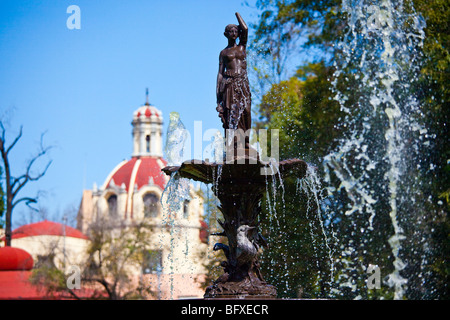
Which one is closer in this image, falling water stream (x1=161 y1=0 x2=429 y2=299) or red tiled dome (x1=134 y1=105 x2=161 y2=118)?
falling water stream (x1=161 y1=0 x2=429 y2=299)

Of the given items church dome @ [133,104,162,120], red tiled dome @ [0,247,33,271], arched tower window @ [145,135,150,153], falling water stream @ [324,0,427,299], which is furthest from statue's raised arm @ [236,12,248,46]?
church dome @ [133,104,162,120]

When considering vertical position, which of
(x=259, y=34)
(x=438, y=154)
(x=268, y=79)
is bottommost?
(x=438, y=154)

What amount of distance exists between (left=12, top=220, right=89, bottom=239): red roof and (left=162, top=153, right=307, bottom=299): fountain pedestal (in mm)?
33971

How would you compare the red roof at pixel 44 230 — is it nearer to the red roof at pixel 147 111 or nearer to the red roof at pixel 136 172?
the red roof at pixel 136 172

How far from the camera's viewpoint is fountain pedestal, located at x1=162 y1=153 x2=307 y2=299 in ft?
29.9

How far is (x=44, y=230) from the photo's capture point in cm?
4372

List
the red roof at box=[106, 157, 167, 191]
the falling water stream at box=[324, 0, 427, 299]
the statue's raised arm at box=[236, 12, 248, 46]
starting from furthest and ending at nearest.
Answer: the red roof at box=[106, 157, 167, 191], the falling water stream at box=[324, 0, 427, 299], the statue's raised arm at box=[236, 12, 248, 46]

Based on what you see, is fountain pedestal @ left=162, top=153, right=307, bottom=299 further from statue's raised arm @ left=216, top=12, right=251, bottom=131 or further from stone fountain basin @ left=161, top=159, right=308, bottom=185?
statue's raised arm @ left=216, top=12, right=251, bottom=131

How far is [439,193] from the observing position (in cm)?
1453
